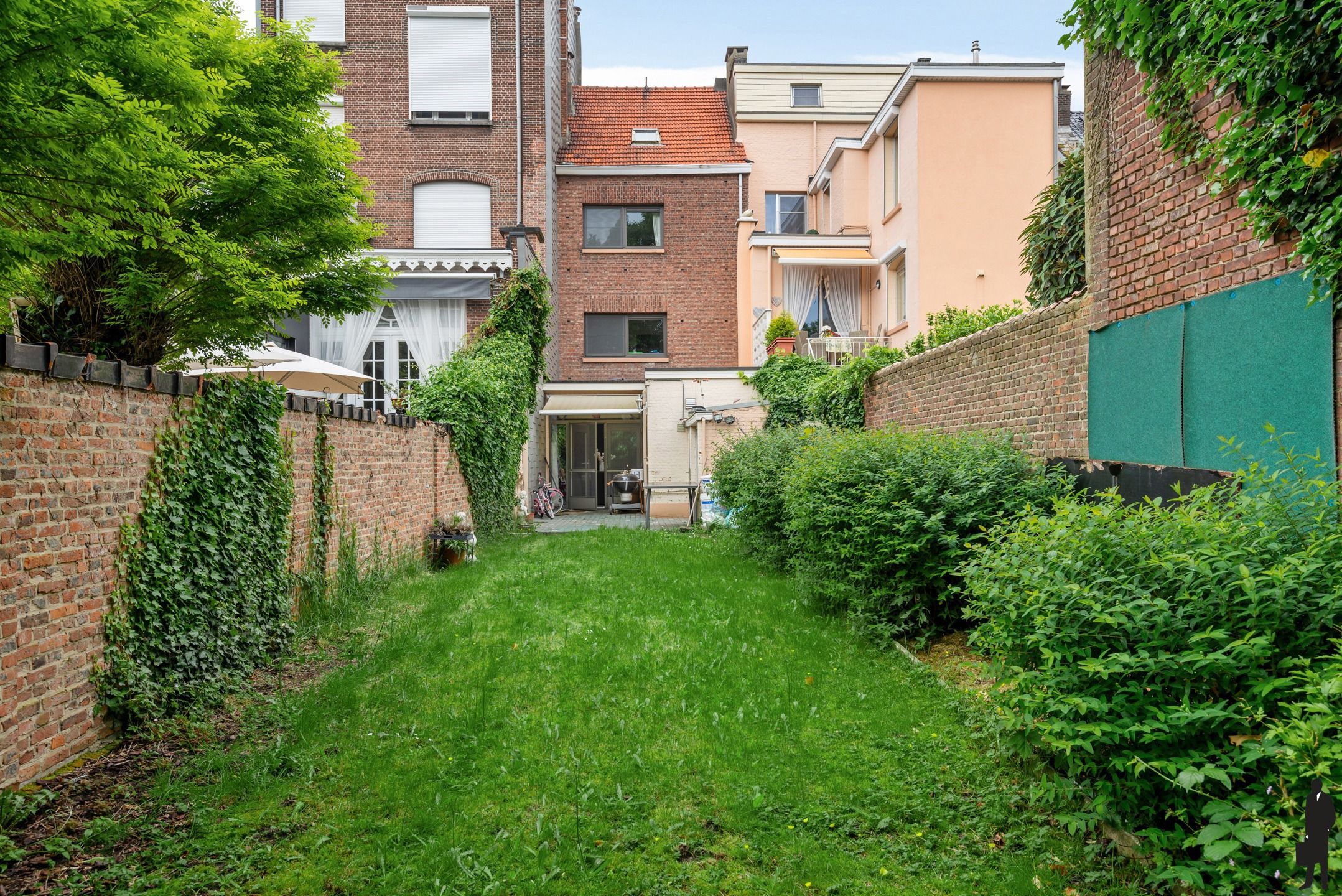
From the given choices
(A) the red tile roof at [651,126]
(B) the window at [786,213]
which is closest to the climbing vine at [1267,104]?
(A) the red tile roof at [651,126]

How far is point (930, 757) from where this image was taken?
4566mm

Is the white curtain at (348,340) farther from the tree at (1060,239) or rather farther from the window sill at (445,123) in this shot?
the tree at (1060,239)

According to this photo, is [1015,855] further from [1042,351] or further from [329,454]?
[329,454]

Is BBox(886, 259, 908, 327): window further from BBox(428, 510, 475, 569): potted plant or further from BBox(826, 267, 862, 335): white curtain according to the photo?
BBox(428, 510, 475, 569): potted plant

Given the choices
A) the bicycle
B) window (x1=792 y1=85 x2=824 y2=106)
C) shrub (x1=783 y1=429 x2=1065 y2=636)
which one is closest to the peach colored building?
window (x1=792 y1=85 x2=824 y2=106)

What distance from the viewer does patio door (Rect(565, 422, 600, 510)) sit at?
25047 mm

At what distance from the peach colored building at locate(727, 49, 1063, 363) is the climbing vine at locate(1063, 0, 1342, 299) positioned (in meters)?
9.88

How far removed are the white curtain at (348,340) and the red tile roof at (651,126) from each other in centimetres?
881

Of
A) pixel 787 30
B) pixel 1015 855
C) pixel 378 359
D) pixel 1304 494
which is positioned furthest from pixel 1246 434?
pixel 787 30

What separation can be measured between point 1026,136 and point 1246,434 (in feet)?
49.2

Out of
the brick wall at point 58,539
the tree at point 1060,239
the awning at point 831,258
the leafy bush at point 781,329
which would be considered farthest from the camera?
the awning at point 831,258

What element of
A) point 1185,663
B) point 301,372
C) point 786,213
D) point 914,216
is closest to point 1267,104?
point 1185,663

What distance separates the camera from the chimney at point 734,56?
27250 mm

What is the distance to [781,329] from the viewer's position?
20484 millimetres
